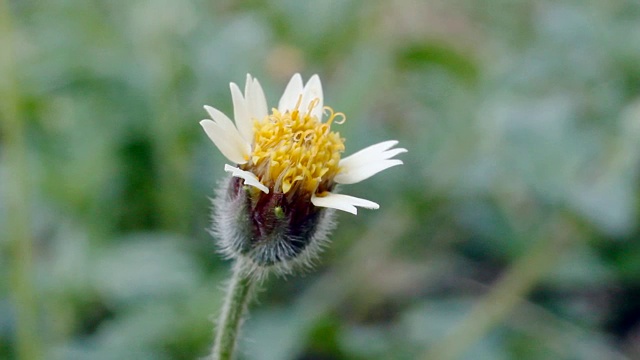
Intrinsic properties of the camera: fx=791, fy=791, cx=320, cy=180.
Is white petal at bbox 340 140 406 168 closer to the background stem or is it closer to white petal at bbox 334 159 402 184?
white petal at bbox 334 159 402 184

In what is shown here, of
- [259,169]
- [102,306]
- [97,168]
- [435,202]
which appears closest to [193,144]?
[97,168]

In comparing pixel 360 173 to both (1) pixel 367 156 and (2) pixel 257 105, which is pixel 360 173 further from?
(2) pixel 257 105

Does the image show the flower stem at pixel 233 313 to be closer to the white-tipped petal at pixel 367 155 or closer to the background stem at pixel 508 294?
the white-tipped petal at pixel 367 155

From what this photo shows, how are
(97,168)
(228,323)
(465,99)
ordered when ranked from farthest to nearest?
(465,99)
(97,168)
(228,323)

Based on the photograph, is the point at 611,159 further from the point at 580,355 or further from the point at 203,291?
the point at 203,291

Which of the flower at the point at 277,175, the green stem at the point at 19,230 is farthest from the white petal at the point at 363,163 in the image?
the green stem at the point at 19,230

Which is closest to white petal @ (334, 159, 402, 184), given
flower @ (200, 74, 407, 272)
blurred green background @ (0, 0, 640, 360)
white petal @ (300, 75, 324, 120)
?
flower @ (200, 74, 407, 272)

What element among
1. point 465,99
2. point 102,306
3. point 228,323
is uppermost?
point 465,99

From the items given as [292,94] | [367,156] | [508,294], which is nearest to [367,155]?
[367,156]
